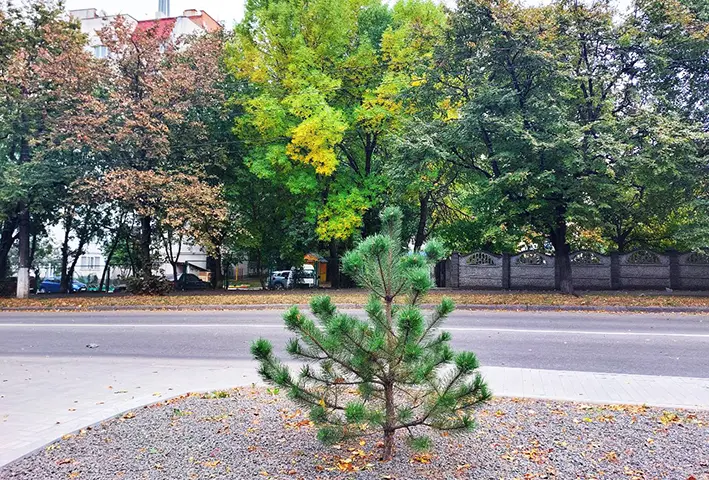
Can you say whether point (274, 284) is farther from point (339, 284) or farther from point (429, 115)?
point (429, 115)

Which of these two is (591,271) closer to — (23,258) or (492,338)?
(492,338)

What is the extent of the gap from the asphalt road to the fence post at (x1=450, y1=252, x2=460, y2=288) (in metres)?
6.95

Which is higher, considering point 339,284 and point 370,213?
point 370,213

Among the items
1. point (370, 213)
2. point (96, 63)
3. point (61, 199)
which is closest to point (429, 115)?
point (370, 213)

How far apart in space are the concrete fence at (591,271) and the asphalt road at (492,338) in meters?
6.55

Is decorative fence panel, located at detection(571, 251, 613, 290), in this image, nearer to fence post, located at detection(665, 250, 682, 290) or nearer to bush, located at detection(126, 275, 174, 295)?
fence post, located at detection(665, 250, 682, 290)

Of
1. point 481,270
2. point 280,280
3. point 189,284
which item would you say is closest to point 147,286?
point 189,284

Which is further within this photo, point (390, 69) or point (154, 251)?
point (154, 251)

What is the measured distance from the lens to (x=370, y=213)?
24953 millimetres

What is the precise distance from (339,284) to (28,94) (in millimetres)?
16046

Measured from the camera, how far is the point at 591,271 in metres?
21.1

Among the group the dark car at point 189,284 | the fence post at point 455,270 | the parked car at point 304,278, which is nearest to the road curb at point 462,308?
the fence post at point 455,270

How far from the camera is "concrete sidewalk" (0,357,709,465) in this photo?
5.43 meters

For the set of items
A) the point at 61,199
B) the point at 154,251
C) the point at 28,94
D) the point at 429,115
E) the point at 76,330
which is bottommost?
the point at 76,330
